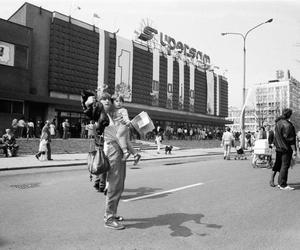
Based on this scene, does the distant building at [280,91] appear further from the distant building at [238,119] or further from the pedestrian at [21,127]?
the pedestrian at [21,127]

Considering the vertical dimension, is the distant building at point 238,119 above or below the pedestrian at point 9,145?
above

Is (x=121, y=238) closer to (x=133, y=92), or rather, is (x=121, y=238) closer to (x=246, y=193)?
(x=246, y=193)

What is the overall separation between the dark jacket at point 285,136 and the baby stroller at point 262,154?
4.51 meters

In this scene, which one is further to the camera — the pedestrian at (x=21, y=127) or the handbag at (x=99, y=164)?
the pedestrian at (x=21, y=127)

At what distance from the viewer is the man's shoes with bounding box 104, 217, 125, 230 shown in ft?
13.8

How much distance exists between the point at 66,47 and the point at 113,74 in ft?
25.7

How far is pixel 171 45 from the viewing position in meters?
52.7

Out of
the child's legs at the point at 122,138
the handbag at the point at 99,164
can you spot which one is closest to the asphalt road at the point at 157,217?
the handbag at the point at 99,164

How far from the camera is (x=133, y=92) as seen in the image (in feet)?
144

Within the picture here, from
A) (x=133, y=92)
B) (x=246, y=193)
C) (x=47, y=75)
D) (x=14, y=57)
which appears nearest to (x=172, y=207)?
(x=246, y=193)

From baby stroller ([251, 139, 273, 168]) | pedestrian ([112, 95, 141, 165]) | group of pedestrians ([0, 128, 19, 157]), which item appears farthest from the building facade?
pedestrian ([112, 95, 141, 165])

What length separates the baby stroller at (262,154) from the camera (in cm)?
1195

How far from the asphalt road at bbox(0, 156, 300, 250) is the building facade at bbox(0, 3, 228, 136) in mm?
23309

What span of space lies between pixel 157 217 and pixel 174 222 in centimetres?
36
